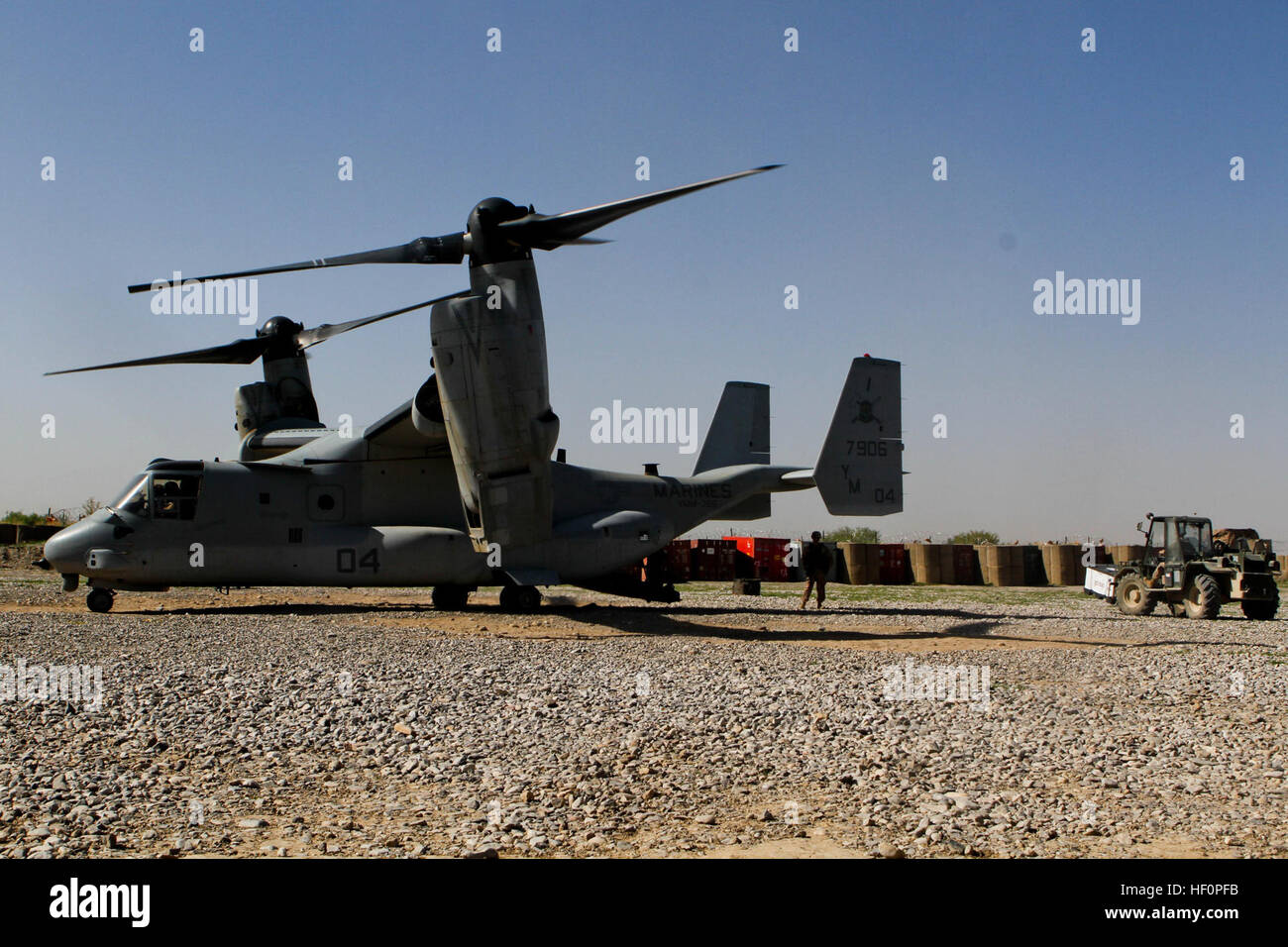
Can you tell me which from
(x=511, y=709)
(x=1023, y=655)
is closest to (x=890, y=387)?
(x=1023, y=655)

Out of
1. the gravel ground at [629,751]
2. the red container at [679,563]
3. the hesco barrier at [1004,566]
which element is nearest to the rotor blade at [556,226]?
the gravel ground at [629,751]

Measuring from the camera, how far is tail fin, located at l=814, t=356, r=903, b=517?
19.1m

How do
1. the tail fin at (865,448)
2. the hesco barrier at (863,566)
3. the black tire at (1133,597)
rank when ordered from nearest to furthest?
the tail fin at (865,448) < the black tire at (1133,597) < the hesco barrier at (863,566)

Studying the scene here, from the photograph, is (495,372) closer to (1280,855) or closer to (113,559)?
(113,559)

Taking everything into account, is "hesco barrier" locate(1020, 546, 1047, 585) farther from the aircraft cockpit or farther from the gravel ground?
the aircraft cockpit

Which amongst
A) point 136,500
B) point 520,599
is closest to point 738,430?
point 520,599

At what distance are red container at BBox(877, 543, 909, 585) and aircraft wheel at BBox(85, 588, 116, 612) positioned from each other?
26.0 metres

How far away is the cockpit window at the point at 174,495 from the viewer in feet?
56.2

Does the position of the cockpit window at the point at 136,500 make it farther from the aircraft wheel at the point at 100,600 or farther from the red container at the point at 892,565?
the red container at the point at 892,565

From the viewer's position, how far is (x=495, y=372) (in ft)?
47.4

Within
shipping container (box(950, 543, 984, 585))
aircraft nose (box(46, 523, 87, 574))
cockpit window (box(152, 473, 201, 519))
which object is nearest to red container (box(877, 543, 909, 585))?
shipping container (box(950, 543, 984, 585))

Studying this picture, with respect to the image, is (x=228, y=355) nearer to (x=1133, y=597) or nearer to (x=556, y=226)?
(x=556, y=226)

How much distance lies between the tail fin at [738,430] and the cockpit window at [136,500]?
36.9 feet
